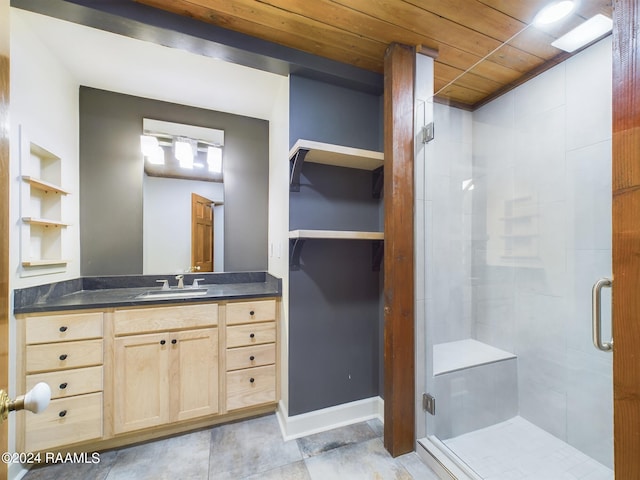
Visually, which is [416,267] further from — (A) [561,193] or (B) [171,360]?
(B) [171,360]

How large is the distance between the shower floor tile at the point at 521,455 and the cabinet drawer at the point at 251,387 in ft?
3.90

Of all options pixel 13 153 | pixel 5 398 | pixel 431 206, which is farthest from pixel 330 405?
pixel 13 153

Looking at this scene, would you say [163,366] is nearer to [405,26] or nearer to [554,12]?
[405,26]

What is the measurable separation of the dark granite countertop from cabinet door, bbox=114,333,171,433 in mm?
256

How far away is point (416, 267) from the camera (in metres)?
1.57

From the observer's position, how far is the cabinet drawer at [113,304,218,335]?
156 cm

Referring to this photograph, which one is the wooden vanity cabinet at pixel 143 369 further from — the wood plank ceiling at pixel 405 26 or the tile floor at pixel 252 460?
the wood plank ceiling at pixel 405 26

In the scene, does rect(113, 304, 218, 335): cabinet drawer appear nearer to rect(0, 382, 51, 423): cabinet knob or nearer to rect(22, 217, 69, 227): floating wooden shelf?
rect(22, 217, 69, 227): floating wooden shelf

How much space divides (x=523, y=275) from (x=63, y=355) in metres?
3.01

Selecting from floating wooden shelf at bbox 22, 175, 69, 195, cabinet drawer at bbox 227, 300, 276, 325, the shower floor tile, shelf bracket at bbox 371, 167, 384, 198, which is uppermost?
shelf bracket at bbox 371, 167, 384, 198

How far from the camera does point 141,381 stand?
5.19ft

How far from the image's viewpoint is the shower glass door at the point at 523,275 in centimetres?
144

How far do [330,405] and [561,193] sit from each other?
6.76ft

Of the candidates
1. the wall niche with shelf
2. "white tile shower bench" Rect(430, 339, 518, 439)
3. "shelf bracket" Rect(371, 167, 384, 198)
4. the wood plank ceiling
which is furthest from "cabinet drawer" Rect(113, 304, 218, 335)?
the wood plank ceiling
